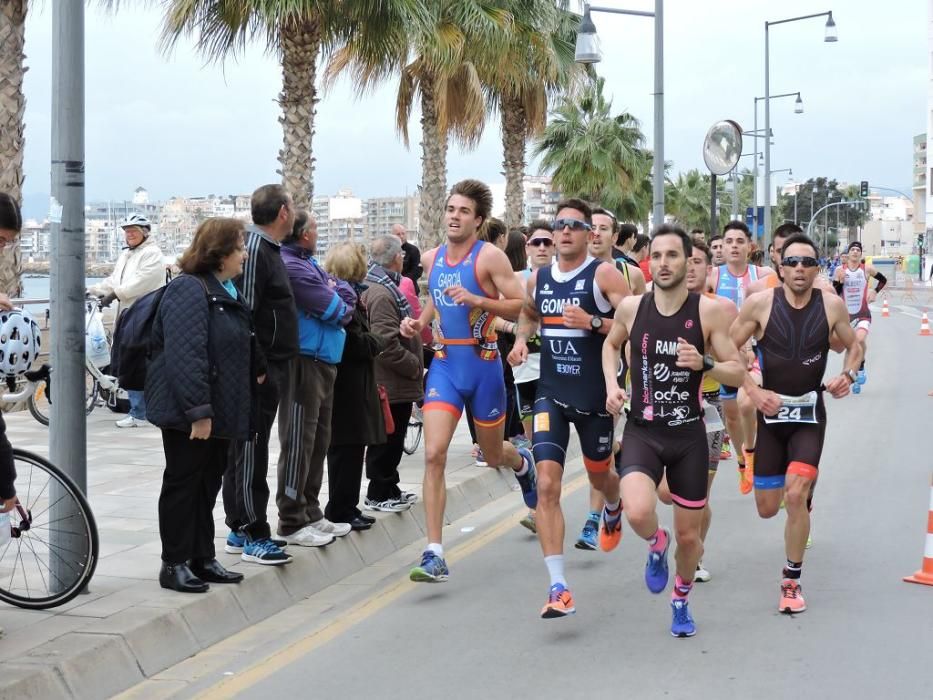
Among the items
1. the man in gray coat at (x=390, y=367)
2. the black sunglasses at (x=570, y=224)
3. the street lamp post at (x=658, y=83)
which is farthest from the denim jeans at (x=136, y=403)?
the street lamp post at (x=658, y=83)

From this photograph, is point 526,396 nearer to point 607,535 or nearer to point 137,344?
point 607,535

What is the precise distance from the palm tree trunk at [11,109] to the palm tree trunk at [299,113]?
4270 millimetres

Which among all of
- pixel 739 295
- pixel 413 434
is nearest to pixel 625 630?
pixel 739 295

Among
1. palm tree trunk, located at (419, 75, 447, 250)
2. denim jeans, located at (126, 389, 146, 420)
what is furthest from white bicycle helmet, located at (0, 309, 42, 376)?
palm tree trunk, located at (419, 75, 447, 250)

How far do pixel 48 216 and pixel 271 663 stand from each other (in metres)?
2.42

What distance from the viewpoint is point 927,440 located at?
1305 centimetres

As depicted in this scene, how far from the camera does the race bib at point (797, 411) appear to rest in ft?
22.3

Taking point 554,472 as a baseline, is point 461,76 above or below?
above

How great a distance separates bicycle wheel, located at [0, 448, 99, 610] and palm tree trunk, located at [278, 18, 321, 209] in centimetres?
1273

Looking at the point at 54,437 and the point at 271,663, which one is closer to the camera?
the point at 271,663

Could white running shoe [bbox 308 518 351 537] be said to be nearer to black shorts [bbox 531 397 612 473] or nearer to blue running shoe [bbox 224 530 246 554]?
blue running shoe [bbox 224 530 246 554]

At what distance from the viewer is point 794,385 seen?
685 centimetres

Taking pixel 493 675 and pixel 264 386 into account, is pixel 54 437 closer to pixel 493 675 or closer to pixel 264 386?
pixel 264 386

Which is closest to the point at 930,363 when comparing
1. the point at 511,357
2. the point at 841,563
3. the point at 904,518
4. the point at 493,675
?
the point at 904,518
